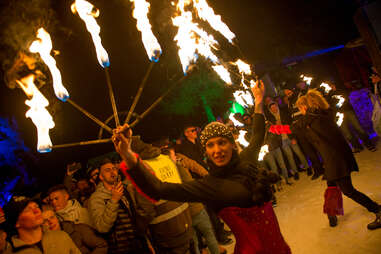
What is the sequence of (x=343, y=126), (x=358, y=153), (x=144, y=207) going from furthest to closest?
(x=343, y=126), (x=358, y=153), (x=144, y=207)

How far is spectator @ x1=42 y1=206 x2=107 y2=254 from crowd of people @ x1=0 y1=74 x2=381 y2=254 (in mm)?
14

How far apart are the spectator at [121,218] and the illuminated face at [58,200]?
867mm

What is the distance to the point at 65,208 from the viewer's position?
438 centimetres

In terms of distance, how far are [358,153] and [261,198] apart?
7850 millimetres

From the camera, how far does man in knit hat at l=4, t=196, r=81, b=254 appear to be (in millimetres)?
3123

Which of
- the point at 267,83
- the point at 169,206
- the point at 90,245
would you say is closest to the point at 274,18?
the point at 267,83

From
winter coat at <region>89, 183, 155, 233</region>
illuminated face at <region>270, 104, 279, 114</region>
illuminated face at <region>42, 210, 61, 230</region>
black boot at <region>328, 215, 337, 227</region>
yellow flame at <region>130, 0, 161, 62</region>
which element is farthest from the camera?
illuminated face at <region>270, 104, 279, 114</region>

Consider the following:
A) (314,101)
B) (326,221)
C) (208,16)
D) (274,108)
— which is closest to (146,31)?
(208,16)

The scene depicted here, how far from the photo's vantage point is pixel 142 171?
2145 millimetres

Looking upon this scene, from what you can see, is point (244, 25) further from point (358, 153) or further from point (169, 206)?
point (169, 206)

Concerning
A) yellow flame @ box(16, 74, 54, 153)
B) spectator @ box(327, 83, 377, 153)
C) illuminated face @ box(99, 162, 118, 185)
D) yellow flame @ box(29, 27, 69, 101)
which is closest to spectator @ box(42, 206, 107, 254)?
illuminated face @ box(99, 162, 118, 185)

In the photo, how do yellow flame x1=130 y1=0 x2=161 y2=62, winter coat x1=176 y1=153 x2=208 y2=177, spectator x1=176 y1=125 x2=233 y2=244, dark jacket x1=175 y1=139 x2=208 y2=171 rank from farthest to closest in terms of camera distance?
dark jacket x1=175 y1=139 x2=208 y2=171
spectator x1=176 y1=125 x2=233 y2=244
winter coat x1=176 y1=153 x2=208 y2=177
yellow flame x1=130 y1=0 x2=161 y2=62

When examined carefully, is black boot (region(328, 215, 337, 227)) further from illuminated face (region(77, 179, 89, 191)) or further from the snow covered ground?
illuminated face (region(77, 179, 89, 191))

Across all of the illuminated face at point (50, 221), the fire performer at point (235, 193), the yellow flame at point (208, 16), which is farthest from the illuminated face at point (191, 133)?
the fire performer at point (235, 193)
